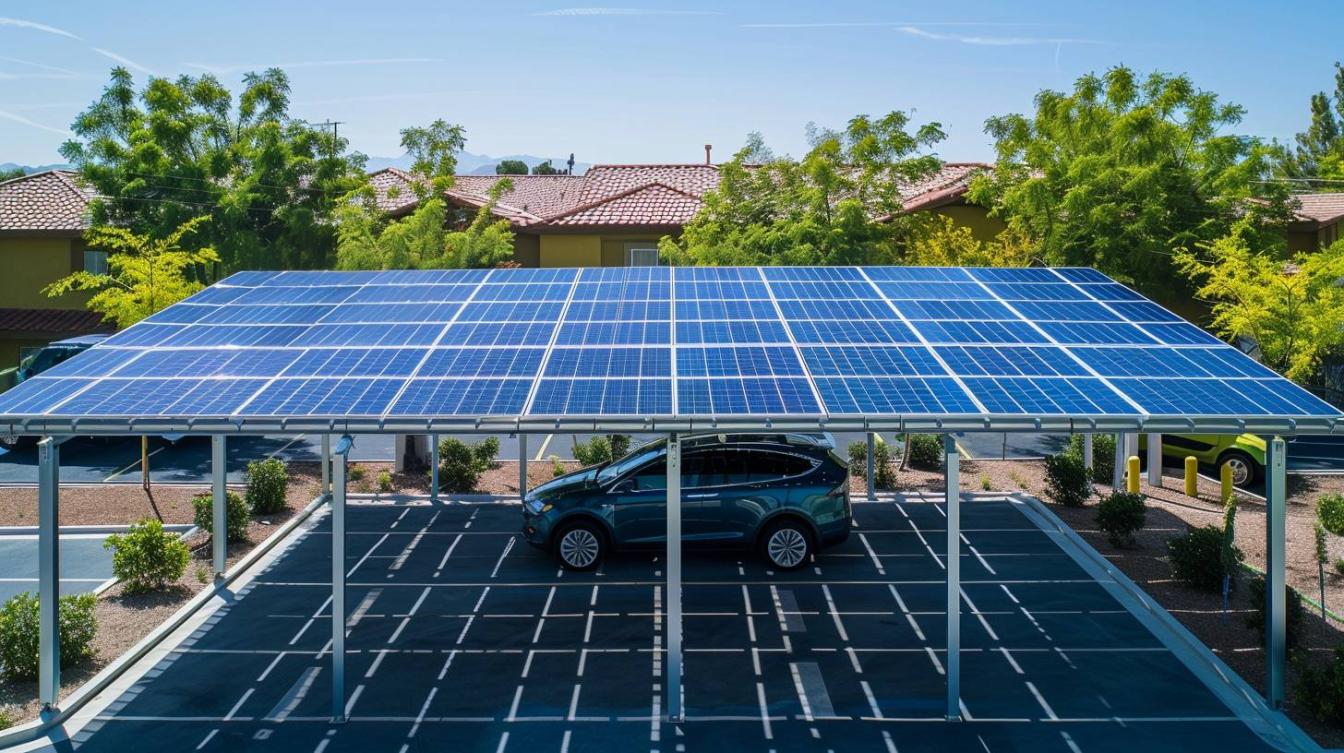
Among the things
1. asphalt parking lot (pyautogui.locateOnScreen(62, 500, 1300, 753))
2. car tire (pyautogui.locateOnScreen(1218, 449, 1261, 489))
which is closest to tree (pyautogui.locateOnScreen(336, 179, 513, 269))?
asphalt parking lot (pyautogui.locateOnScreen(62, 500, 1300, 753))

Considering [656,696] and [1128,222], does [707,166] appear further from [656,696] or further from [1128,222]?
[656,696]

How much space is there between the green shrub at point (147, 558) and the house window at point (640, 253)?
70.1 ft

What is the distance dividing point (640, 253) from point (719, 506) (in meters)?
20.5

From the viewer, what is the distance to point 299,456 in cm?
2625

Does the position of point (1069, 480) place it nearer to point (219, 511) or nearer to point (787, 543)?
point (787, 543)

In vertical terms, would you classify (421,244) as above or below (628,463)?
above

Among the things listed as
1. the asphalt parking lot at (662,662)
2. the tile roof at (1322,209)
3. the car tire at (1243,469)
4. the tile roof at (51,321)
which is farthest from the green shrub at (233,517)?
the tile roof at (1322,209)

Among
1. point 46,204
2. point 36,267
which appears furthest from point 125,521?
point 46,204

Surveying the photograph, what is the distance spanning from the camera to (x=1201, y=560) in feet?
50.7

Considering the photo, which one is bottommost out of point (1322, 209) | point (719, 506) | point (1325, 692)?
point (1325, 692)

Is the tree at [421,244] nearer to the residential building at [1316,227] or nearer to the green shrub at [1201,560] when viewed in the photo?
the green shrub at [1201,560]

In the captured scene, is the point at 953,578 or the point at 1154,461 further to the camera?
the point at 1154,461

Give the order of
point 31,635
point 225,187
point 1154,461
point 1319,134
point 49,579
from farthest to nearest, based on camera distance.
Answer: point 1319,134 < point 225,187 < point 1154,461 < point 31,635 < point 49,579

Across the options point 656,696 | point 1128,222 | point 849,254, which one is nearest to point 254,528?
point 656,696
